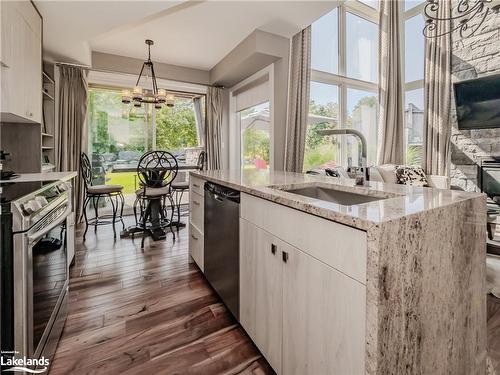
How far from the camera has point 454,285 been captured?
0.98m

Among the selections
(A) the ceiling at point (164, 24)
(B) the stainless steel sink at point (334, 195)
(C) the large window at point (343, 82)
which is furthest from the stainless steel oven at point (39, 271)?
(C) the large window at point (343, 82)

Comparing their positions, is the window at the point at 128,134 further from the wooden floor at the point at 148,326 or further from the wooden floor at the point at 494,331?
the wooden floor at the point at 494,331

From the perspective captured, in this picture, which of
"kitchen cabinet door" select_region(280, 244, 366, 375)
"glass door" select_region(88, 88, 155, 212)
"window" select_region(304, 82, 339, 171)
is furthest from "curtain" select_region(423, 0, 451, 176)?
"glass door" select_region(88, 88, 155, 212)

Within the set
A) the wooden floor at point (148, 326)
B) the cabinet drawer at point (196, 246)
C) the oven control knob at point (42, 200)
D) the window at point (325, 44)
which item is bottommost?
the wooden floor at point (148, 326)

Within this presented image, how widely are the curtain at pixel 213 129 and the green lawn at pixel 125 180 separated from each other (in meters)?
1.44

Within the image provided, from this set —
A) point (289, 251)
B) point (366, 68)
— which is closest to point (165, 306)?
point (289, 251)

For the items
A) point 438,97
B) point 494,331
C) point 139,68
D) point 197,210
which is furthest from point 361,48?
point 494,331

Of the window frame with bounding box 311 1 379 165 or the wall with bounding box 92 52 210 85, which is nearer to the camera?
the wall with bounding box 92 52 210 85

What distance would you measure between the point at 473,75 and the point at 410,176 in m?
1.87

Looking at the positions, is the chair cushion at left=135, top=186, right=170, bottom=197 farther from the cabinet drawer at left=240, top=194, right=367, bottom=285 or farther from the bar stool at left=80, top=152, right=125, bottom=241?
the cabinet drawer at left=240, top=194, right=367, bottom=285

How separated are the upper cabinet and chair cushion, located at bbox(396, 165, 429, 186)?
16.0 feet

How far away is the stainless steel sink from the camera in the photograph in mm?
1412

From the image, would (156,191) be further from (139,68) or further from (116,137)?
(139,68)

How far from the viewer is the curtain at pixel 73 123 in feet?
13.4
